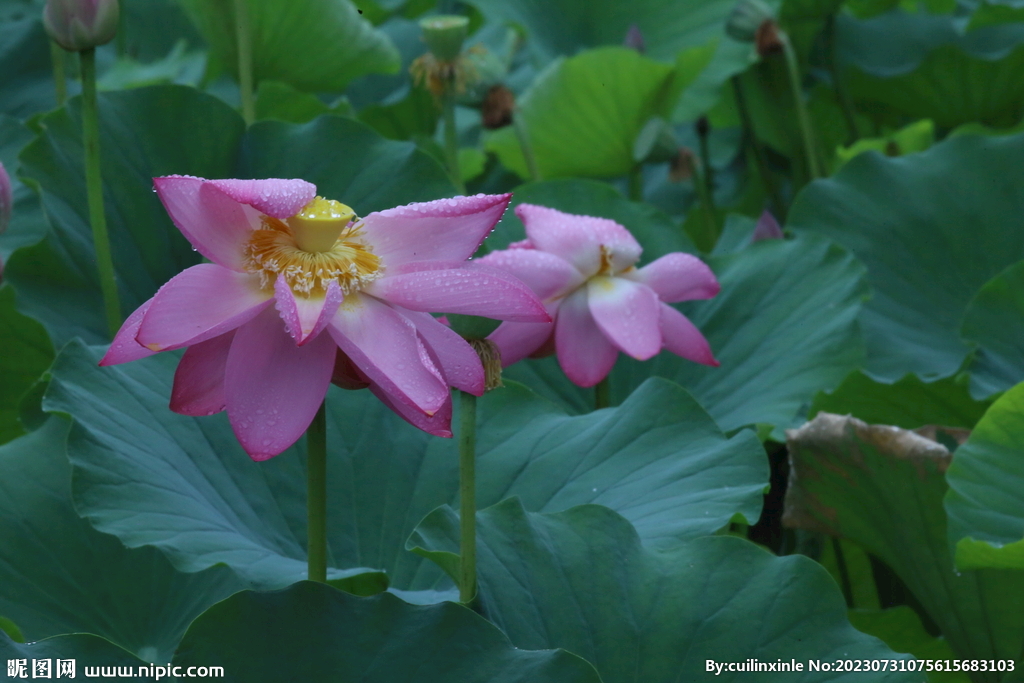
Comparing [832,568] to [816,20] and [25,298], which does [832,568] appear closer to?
[25,298]

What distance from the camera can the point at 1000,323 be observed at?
1094mm

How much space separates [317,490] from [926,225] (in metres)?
0.99

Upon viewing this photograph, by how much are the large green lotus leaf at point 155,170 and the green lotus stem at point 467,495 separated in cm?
52

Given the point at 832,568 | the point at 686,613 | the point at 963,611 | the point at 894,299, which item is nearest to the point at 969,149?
the point at 894,299

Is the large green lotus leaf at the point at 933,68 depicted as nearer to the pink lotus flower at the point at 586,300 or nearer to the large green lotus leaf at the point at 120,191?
the pink lotus flower at the point at 586,300

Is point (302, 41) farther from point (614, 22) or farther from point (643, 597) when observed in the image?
point (643, 597)

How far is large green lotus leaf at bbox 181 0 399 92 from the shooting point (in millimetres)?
1329

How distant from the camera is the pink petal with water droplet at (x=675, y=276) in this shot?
36.5 inches

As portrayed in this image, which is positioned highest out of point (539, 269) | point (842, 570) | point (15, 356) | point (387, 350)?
point (387, 350)

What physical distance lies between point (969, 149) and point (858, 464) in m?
0.66

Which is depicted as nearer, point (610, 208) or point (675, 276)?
point (675, 276)

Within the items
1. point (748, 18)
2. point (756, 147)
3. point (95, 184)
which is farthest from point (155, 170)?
point (756, 147)

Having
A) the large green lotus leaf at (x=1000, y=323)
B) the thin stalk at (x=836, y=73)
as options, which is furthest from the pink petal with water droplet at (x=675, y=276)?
the thin stalk at (x=836, y=73)

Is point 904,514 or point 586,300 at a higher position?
point 586,300
